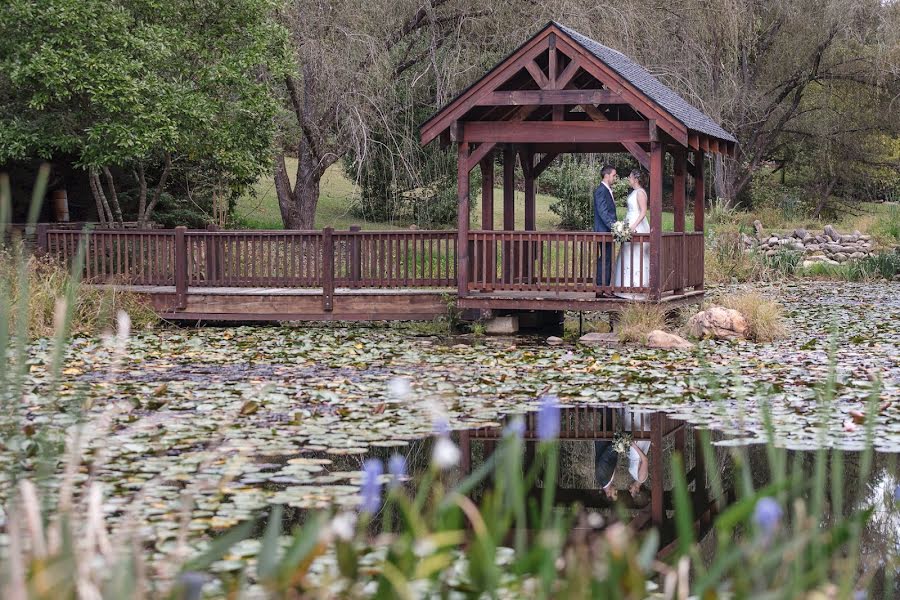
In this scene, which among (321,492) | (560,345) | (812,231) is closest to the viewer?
(321,492)

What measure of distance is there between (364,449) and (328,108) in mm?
14745

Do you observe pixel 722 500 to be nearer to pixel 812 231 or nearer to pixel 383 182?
pixel 383 182

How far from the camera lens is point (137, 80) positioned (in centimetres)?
1697

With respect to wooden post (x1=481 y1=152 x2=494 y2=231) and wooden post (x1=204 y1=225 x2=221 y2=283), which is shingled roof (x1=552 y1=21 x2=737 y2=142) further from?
wooden post (x1=204 y1=225 x2=221 y2=283)

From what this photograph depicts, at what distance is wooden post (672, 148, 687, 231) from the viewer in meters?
16.9

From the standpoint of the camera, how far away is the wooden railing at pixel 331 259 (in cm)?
1563

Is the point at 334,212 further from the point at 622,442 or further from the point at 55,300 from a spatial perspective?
the point at 622,442

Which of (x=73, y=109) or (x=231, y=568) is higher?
(x=73, y=109)

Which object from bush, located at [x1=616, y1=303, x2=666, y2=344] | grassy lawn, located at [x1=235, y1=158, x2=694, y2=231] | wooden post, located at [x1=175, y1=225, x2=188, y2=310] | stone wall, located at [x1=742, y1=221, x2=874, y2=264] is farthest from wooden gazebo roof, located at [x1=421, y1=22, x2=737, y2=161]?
stone wall, located at [x1=742, y1=221, x2=874, y2=264]

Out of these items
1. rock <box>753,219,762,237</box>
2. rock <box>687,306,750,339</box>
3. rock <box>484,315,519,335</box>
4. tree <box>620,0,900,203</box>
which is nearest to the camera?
rock <box>687,306,750,339</box>

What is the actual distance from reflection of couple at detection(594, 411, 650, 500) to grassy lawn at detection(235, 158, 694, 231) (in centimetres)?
1813

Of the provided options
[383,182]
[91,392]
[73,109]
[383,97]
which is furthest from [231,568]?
[383,182]

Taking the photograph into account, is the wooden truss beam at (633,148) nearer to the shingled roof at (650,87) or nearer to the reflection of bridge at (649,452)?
the shingled roof at (650,87)

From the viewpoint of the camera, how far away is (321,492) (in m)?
6.65
